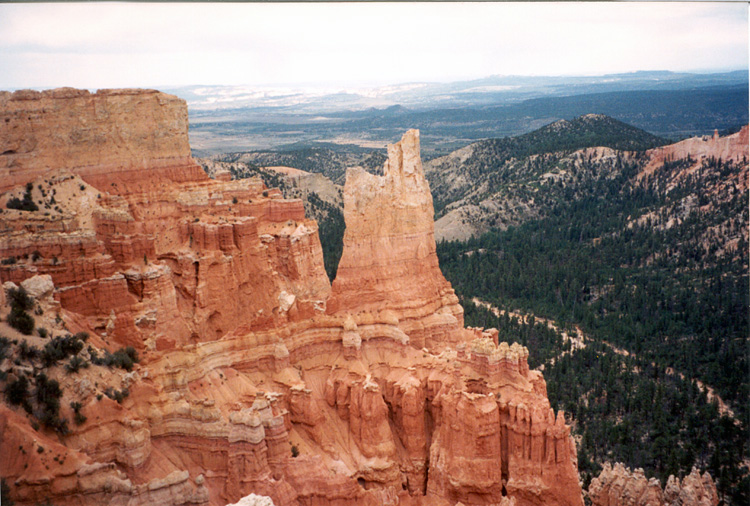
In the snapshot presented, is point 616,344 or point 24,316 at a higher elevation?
point 24,316

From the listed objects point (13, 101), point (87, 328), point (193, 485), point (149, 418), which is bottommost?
point (193, 485)

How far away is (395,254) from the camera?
35969 millimetres

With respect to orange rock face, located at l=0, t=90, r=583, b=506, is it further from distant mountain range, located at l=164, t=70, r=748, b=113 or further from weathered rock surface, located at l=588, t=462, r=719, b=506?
distant mountain range, located at l=164, t=70, r=748, b=113

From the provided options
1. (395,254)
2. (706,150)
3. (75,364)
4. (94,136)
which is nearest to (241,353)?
(75,364)

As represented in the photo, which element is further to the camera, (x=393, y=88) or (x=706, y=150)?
(x=706, y=150)

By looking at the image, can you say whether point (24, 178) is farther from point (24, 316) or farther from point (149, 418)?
point (149, 418)

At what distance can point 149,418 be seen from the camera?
24.0 m

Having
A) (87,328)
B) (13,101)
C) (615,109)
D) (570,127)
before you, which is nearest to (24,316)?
(87,328)

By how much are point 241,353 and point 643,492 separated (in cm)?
1904

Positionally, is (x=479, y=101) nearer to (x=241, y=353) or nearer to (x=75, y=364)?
(x=241, y=353)

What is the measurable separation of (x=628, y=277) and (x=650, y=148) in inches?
1927

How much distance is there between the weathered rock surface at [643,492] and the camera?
34.1 metres

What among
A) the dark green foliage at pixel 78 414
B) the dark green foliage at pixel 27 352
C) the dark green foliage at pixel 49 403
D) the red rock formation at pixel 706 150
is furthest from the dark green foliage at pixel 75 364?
the red rock formation at pixel 706 150

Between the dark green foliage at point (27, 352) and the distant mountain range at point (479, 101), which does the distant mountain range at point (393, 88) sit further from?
the dark green foliage at point (27, 352)
